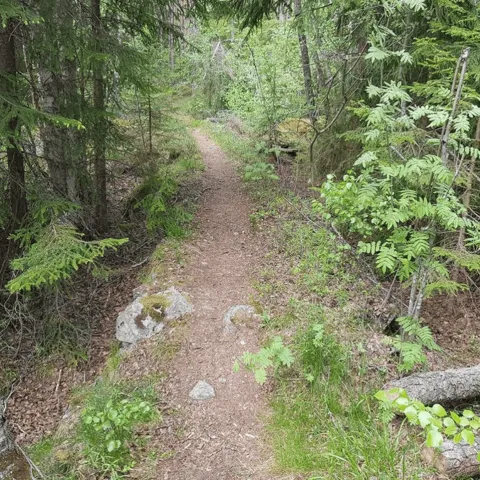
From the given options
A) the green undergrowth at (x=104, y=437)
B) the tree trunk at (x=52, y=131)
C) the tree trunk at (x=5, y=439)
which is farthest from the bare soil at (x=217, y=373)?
the tree trunk at (x=52, y=131)

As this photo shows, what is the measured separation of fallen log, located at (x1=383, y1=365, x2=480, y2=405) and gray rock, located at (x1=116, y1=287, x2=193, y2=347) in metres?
3.49

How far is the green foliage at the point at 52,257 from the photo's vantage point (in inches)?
197

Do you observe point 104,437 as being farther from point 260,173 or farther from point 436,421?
point 260,173

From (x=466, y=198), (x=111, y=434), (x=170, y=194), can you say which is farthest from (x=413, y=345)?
(x=170, y=194)

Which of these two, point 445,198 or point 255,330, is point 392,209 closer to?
point 445,198

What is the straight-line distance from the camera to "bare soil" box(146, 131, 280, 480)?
4469 mm

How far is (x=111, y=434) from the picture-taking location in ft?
14.5

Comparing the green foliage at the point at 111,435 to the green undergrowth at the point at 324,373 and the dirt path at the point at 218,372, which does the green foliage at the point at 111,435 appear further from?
the green undergrowth at the point at 324,373

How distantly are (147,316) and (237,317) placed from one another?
153cm

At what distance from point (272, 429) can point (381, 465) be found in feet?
4.58

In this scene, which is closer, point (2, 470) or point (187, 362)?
point (2, 470)

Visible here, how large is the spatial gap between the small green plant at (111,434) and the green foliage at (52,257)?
70.0 inches

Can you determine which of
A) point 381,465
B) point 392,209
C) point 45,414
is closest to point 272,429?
point 381,465

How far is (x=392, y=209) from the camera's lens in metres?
4.36
